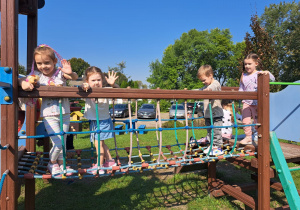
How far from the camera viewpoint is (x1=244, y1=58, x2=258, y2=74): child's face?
10.1 feet

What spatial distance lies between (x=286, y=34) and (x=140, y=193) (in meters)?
31.4

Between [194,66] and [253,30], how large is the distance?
2643 cm

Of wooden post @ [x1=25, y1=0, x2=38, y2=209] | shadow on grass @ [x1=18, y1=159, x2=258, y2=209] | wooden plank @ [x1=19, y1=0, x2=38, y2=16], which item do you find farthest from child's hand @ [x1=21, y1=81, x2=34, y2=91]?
shadow on grass @ [x1=18, y1=159, x2=258, y2=209]

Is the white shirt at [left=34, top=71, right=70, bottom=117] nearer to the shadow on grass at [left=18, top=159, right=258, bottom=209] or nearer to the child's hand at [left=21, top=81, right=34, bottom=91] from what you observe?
the child's hand at [left=21, top=81, right=34, bottom=91]

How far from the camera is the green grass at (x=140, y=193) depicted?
3.21m

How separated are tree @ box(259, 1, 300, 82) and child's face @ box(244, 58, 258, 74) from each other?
24.4 meters

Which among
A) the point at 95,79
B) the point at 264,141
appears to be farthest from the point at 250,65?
the point at 95,79

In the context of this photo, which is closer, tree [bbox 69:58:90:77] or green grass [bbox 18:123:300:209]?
green grass [bbox 18:123:300:209]

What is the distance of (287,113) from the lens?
172 inches

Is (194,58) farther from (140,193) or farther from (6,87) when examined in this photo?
(6,87)

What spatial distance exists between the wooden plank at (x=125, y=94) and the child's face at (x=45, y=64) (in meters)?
0.37

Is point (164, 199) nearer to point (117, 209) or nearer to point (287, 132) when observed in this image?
point (117, 209)

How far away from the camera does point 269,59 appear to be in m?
9.71

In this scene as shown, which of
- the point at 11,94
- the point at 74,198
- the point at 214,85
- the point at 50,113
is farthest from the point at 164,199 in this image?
the point at 11,94
